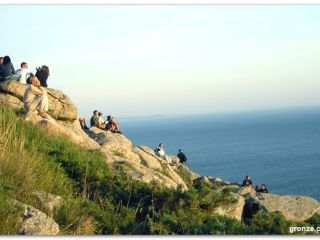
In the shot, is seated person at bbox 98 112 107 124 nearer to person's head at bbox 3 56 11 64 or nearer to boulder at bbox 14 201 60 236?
person's head at bbox 3 56 11 64

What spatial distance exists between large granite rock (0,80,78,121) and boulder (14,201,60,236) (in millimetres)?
11870

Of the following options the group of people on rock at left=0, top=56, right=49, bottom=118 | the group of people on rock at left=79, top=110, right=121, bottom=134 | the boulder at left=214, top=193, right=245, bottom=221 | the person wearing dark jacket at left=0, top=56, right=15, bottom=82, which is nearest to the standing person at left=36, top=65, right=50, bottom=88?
the group of people on rock at left=0, top=56, right=49, bottom=118

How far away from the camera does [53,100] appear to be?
862 inches

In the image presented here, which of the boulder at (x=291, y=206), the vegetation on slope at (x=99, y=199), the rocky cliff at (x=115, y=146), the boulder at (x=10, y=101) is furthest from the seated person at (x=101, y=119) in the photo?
the vegetation on slope at (x=99, y=199)

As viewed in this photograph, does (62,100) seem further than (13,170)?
Yes

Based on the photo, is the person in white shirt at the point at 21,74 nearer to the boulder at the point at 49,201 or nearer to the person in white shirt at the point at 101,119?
the person in white shirt at the point at 101,119

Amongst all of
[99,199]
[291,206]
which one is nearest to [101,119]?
[291,206]

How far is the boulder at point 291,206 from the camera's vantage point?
64.4 feet

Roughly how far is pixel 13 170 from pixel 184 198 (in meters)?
3.86

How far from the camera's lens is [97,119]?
27094 mm

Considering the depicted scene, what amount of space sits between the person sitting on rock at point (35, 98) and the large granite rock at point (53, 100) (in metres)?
2.52

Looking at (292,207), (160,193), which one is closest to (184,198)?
(160,193)

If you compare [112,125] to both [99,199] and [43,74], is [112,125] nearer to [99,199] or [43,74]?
[43,74]

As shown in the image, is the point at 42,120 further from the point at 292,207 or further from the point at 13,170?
the point at 292,207
